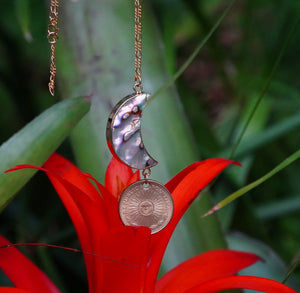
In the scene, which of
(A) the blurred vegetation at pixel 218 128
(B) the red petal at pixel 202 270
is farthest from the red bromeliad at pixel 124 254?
(A) the blurred vegetation at pixel 218 128

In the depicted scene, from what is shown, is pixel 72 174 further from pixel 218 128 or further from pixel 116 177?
pixel 218 128

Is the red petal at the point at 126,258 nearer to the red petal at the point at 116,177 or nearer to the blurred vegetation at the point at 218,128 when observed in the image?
the red petal at the point at 116,177

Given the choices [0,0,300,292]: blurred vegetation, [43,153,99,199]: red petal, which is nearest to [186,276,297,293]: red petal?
[43,153,99,199]: red petal

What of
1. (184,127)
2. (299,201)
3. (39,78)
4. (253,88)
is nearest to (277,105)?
(253,88)

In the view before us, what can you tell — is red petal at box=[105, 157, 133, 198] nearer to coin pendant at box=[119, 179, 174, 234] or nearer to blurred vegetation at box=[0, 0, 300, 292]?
coin pendant at box=[119, 179, 174, 234]

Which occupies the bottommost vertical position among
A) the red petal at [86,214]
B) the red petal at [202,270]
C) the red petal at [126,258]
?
the red petal at [126,258]

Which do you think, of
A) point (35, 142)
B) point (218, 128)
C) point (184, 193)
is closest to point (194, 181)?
point (184, 193)

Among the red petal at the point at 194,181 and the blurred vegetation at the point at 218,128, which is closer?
the red petal at the point at 194,181
